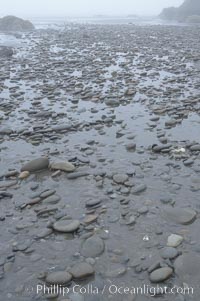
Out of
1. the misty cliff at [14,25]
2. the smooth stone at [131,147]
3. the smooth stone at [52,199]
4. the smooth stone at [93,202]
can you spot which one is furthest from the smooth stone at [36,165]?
the misty cliff at [14,25]

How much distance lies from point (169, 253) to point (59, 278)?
1.88 meters

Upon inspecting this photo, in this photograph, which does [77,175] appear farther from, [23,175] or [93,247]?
[93,247]

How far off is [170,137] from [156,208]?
12.7ft

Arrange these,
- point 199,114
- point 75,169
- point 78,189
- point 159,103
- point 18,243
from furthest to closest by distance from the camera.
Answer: point 159,103
point 199,114
point 75,169
point 78,189
point 18,243

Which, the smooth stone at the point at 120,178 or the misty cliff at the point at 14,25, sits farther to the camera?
the misty cliff at the point at 14,25

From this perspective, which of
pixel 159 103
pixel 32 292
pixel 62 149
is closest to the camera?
pixel 32 292

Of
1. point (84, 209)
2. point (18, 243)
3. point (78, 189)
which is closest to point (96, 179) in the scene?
point (78, 189)

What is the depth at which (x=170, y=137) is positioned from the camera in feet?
35.7

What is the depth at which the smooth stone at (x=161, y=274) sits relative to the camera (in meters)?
5.59

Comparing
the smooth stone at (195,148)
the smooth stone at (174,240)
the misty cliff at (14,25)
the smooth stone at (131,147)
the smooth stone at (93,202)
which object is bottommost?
the misty cliff at (14,25)

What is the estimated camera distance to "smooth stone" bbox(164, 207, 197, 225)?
702cm

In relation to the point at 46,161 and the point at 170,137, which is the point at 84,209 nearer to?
the point at 46,161

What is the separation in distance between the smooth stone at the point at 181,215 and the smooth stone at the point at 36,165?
3.51 meters

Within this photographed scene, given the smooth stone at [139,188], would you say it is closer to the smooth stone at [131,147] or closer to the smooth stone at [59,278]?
the smooth stone at [131,147]
